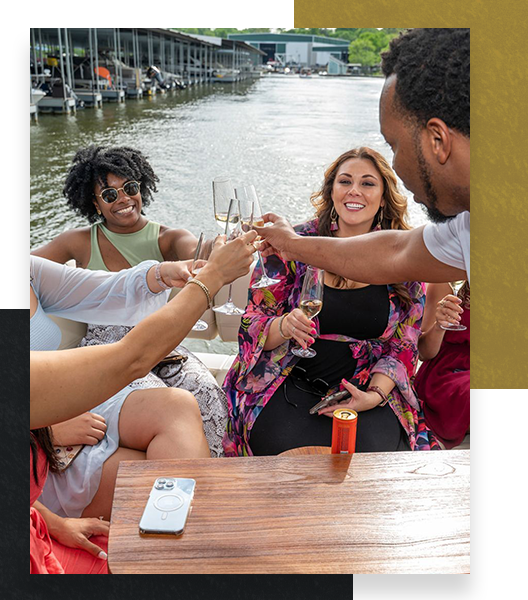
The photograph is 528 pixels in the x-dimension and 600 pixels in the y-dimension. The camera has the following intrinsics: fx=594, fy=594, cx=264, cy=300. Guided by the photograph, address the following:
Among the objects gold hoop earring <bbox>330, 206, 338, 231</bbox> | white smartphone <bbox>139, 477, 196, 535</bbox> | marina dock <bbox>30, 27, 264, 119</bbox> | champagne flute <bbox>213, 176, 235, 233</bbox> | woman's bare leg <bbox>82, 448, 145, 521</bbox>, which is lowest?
woman's bare leg <bbox>82, 448, 145, 521</bbox>

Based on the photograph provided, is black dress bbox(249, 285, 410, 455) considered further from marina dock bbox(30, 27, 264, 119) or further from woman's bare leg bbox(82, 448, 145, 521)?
marina dock bbox(30, 27, 264, 119)

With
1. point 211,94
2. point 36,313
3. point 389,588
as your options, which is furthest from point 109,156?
point 389,588

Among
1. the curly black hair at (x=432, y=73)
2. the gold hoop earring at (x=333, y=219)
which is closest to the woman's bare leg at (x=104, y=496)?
the gold hoop earring at (x=333, y=219)

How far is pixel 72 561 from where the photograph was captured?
161 cm

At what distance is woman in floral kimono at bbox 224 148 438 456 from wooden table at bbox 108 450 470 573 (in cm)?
63

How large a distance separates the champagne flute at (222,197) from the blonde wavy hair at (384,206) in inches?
18.8

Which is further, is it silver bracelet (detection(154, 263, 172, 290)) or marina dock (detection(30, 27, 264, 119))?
silver bracelet (detection(154, 263, 172, 290))

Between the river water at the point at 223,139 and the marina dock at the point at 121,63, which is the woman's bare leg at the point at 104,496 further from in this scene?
the marina dock at the point at 121,63

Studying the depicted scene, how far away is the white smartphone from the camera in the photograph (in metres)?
1.30

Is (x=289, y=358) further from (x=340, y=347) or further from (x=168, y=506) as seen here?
(x=168, y=506)

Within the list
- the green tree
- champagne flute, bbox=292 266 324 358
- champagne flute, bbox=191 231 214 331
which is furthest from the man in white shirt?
champagne flute, bbox=191 231 214 331

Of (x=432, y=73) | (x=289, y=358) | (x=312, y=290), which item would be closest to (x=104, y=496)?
(x=289, y=358)

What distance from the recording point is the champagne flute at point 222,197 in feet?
6.06

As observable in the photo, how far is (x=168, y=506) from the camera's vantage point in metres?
1.35
